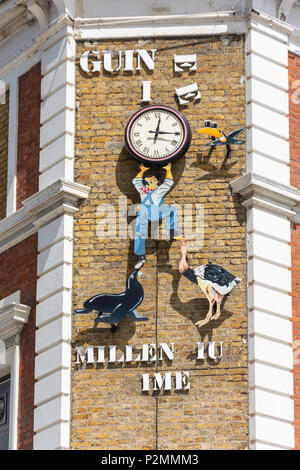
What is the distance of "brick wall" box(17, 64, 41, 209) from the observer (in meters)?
25.1

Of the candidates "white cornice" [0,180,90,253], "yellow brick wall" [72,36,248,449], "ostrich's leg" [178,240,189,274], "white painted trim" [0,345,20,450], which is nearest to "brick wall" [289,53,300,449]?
"yellow brick wall" [72,36,248,449]

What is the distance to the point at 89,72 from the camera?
24766mm

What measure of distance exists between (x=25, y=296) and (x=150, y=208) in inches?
103

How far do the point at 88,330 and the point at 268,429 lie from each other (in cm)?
321

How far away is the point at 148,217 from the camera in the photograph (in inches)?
928

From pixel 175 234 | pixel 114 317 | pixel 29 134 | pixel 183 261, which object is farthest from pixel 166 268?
pixel 29 134

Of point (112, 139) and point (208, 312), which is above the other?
point (112, 139)

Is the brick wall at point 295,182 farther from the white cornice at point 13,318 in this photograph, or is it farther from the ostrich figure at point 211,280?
the white cornice at point 13,318

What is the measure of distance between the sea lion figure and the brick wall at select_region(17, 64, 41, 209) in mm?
2702

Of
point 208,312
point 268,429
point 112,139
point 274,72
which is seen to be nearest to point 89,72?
point 112,139

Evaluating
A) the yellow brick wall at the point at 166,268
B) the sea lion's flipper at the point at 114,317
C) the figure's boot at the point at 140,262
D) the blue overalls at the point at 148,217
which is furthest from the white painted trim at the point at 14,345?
the blue overalls at the point at 148,217

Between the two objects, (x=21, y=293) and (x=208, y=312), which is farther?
(x=21, y=293)

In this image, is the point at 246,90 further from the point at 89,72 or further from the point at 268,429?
the point at 268,429

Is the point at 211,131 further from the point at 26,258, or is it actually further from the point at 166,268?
the point at 26,258
